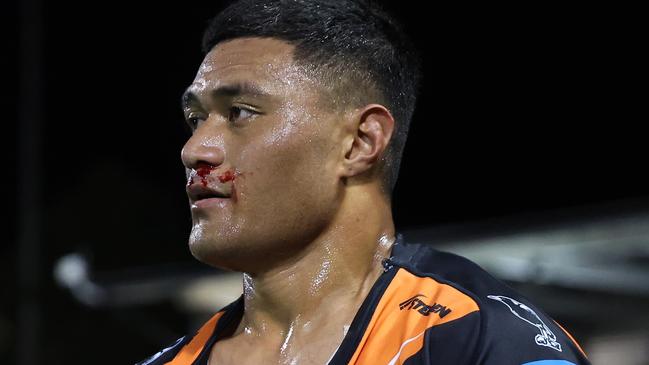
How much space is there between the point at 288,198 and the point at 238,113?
0.77 ft

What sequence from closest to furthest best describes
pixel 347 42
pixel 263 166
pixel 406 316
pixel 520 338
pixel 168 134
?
pixel 520 338, pixel 406 316, pixel 263 166, pixel 347 42, pixel 168 134

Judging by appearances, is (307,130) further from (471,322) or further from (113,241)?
(113,241)

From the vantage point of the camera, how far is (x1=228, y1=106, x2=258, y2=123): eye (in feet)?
7.46

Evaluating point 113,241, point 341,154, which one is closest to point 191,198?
point 341,154

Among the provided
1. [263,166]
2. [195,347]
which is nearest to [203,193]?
[263,166]

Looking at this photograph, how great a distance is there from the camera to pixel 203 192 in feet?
7.54

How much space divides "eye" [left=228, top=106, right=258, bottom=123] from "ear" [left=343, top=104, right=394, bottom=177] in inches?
9.2

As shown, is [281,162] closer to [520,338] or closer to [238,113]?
[238,113]

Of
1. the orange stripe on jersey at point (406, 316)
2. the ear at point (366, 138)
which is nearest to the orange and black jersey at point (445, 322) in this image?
the orange stripe on jersey at point (406, 316)

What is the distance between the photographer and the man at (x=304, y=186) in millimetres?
2236

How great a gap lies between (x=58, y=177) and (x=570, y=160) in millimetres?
3064

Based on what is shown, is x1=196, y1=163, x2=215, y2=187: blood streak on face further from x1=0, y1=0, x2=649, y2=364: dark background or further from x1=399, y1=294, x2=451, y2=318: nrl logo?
x1=0, y1=0, x2=649, y2=364: dark background

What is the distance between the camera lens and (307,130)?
225cm

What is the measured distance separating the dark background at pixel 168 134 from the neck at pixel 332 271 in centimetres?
260
